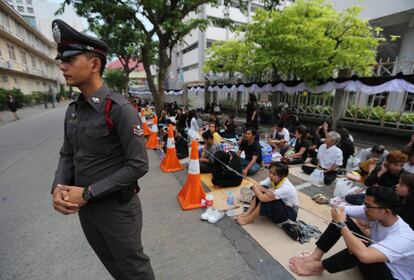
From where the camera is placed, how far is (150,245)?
282cm

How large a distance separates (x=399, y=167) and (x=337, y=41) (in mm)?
7299

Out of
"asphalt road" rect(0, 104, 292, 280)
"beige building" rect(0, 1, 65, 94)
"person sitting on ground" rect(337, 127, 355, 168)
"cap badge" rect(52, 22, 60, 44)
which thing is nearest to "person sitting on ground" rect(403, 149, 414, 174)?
"person sitting on ground" rect(337, 127, 355, 168)

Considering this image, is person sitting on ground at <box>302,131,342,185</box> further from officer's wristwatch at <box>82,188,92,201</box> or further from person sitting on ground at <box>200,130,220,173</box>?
officer's wristwatch at <box>82,188,92,201</box>

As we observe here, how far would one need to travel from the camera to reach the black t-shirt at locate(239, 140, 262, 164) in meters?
5.18

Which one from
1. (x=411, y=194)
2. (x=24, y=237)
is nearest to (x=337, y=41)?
(x=411, y=194)

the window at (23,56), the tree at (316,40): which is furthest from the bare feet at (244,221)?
the window at (23,56)

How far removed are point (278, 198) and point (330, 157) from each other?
2590 millimetres

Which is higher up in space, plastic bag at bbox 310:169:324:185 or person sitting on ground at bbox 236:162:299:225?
person sitting on ground at bbox 236:162:299:225

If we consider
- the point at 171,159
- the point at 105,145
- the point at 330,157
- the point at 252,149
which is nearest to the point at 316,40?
the point at 330,157

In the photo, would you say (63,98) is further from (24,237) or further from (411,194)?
(411,194)

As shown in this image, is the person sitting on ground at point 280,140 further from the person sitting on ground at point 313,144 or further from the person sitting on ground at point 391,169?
the person sitting on ground at point 391,169

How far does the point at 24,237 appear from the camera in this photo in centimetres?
301

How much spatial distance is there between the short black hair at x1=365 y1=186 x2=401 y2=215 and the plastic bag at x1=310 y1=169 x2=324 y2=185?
3.02 metres

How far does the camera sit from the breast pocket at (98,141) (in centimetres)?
139
